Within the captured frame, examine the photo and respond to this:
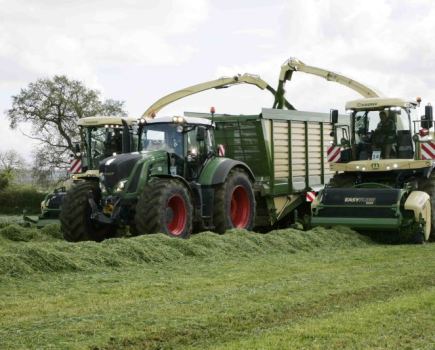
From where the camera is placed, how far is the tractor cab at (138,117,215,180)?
12.1 m

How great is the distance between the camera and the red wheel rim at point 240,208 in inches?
513

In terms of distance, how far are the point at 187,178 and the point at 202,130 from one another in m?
0.86

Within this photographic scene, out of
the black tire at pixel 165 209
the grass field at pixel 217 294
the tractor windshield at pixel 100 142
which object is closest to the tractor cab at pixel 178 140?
the black tire at pixel 165 209

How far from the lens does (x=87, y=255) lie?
9.16 metres

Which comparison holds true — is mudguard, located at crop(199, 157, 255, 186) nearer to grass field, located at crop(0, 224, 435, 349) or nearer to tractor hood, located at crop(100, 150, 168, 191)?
tractor hood, located at crop(100, 150, 168, 191)

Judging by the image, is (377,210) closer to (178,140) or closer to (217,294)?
(178,140)

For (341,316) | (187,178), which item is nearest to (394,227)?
(187,178)

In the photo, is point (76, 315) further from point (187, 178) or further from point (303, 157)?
point (303, 157)

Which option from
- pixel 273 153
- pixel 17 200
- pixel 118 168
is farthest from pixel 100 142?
pixel 17 200

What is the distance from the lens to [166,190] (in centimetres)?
1084

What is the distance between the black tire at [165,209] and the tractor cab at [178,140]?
0.84 metres

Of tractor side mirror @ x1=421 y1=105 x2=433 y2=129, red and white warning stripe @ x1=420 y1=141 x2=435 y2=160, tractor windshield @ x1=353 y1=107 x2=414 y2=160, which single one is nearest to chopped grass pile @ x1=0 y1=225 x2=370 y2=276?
tractor windshield @ x1=353 y1=107 x2=414 y2=160

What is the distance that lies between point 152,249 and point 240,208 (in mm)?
3753

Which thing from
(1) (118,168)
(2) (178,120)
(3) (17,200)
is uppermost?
(2) (178,120)
